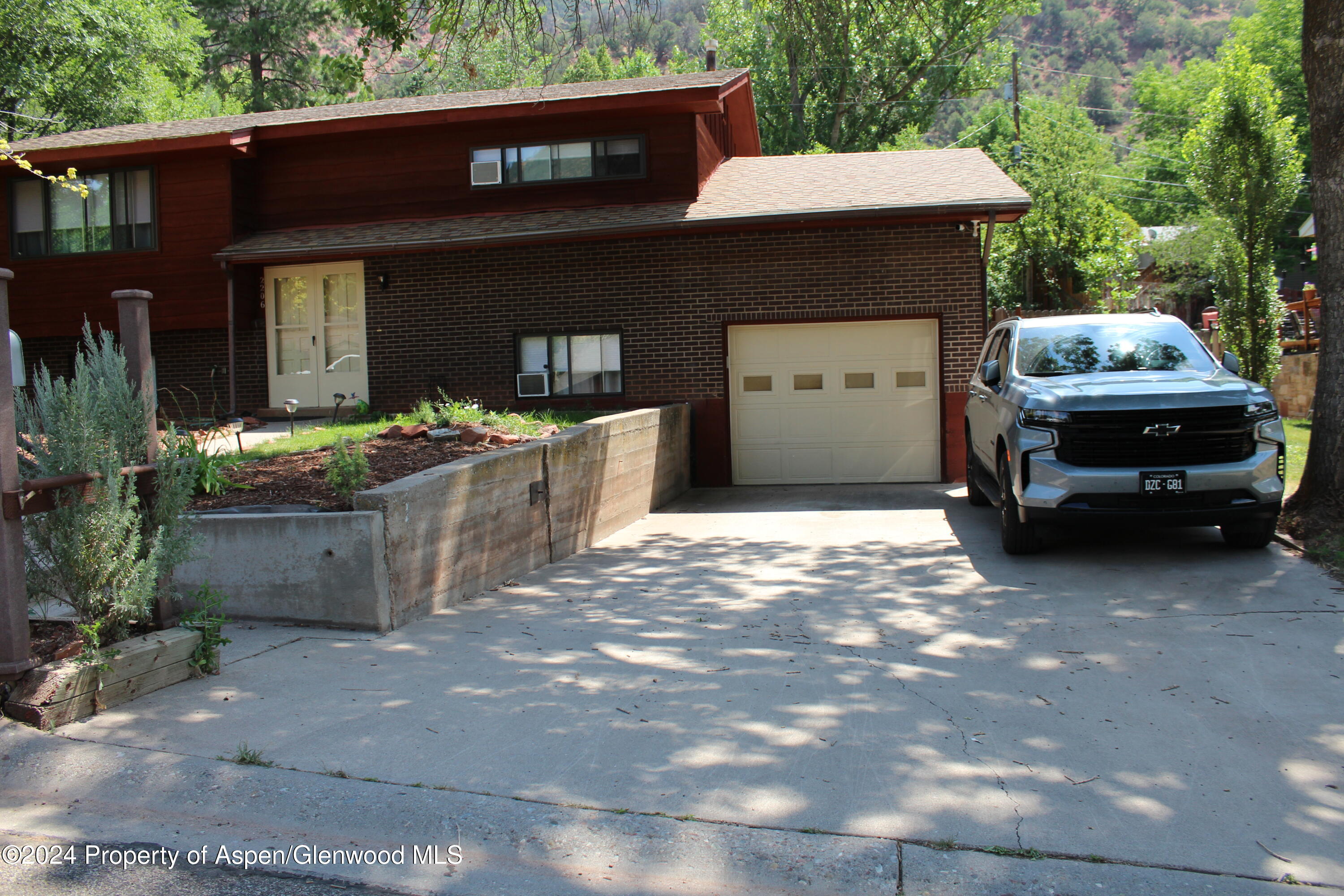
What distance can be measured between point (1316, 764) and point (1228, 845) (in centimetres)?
98

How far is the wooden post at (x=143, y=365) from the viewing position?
5160 millimetres

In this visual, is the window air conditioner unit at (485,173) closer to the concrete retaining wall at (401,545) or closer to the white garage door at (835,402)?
the white garage door at (835,402)

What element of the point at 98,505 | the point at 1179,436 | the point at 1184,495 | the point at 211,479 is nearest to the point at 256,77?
the point at 211,479

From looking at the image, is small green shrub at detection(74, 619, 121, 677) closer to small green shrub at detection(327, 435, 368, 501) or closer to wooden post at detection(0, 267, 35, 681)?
wooden post at detection(0, 267, 35, 681)

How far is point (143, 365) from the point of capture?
5.39 meters

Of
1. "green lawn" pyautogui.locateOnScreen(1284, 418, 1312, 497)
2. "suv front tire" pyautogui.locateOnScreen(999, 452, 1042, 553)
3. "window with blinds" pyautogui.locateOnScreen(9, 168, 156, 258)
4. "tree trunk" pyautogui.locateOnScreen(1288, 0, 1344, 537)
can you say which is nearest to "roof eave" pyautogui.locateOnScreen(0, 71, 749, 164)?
"window with blinds" pyautogui.locateOnScreen(9, 168, 156, 258)

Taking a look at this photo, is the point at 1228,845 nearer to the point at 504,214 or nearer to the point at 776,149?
the point at 504,214

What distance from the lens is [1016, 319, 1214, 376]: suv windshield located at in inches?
339

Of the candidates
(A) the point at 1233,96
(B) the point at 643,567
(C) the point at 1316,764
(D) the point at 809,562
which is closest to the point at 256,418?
(B) the point at 643,567

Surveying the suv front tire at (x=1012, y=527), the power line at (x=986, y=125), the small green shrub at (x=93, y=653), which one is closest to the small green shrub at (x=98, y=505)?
the small green shrub at (x=93, y=653)

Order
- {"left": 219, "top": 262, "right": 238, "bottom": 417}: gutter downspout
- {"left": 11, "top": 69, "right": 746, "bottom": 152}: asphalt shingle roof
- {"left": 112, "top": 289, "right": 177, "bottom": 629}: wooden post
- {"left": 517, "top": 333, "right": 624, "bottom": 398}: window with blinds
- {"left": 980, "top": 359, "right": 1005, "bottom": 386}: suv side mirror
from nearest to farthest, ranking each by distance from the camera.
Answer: {"left": 112, "top": 289, "right": 177, "bottom": 629}: wooden post, {"left": 980, "top": 359, "right": 1005, "bottom": 386}: suv side mirror, {"left": 517, "top": 333, "right": 624, "bottom": 398}: window with blinds, {"left": 11, "top": 69, "right": 746, "bottom": 152}: asphalt shingle roof, {"left": 219, "top": 262, "right": 238, "bottom": 417}: gutter downspout

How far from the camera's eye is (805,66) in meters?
11.2

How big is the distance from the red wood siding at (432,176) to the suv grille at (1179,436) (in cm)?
925

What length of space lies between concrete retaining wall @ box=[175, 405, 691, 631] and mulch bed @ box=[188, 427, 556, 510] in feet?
1.48
